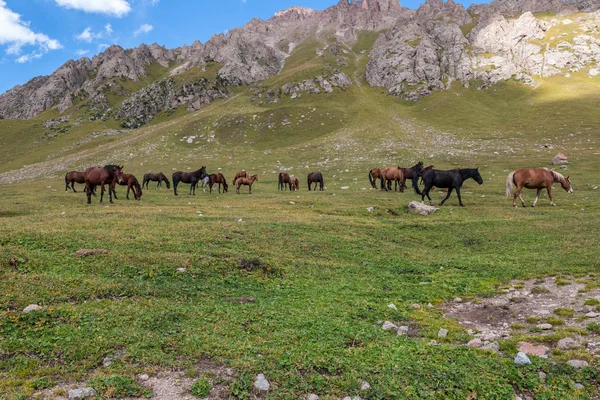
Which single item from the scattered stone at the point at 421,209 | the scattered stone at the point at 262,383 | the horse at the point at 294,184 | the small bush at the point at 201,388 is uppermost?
the horse at the point at 294,184

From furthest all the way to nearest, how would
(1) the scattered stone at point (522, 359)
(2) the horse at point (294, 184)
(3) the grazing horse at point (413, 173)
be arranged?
1. (2) the horse at point (294, 184)
2. (3) the grazing horse at point (413, 173)
3. (1) the scattered stone at point (522, 359)

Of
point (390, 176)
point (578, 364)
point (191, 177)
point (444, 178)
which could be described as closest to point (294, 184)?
point (390, 176)

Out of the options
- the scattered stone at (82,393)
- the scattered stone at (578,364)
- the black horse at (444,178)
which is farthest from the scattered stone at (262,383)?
the black horse at (444,178)

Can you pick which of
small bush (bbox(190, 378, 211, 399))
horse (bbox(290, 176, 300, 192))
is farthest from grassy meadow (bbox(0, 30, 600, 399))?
horse (bbox(290, 176, 300, 192))

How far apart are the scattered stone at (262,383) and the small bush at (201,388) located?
88 centimetres

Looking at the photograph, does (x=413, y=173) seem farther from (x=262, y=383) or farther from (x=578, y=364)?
(x=262, y=383)

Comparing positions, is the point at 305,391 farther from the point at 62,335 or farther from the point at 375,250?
the point at 375,250

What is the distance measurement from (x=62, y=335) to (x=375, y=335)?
740 centimetres

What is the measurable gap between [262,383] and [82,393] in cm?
310

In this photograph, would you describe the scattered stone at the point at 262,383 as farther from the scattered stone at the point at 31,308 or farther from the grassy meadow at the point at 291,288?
the scattered stone at the point at 31,308

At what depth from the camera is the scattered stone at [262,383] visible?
6125 mm

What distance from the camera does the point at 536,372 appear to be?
650 centimetres

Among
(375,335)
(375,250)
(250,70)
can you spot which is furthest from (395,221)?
(250,70)

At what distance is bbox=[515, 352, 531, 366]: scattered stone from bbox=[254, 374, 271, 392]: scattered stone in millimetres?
5112
